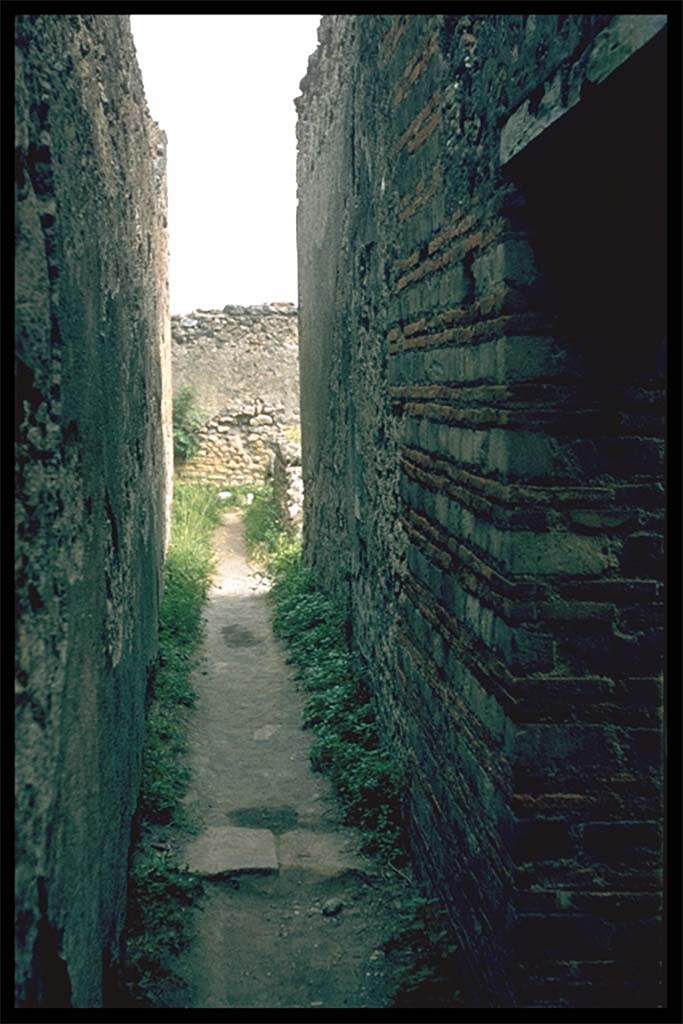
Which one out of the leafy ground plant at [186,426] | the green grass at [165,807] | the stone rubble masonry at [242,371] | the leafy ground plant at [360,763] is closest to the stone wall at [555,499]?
the leafy ground plant at [360,763]

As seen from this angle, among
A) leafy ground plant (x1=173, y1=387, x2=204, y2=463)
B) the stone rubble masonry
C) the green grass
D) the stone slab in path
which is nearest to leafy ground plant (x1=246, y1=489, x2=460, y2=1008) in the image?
the stone slab in path

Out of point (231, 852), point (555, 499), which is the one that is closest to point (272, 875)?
point (231, 852)

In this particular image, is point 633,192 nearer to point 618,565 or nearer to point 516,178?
point 516,178

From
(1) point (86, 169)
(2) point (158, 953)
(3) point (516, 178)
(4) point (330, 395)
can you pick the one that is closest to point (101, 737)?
(2) point (158, 953)

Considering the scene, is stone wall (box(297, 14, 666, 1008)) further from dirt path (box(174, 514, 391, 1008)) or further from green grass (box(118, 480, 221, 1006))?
green grass (box(118, 480, 221, 1006))

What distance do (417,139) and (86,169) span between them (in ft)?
4.05

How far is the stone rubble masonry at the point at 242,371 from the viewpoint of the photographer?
16469mm

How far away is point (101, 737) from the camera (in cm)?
245

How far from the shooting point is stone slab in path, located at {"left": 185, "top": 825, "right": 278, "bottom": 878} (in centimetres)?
365

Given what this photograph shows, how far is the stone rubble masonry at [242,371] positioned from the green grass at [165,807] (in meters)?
8.12

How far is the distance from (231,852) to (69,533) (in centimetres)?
213

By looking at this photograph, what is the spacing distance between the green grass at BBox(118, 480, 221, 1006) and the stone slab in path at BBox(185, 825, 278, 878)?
0.38 feet

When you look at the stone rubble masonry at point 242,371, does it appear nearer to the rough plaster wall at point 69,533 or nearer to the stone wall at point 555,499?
the rough plaster wall at point 69,533

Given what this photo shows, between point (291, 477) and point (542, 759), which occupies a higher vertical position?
point (291, 477)
